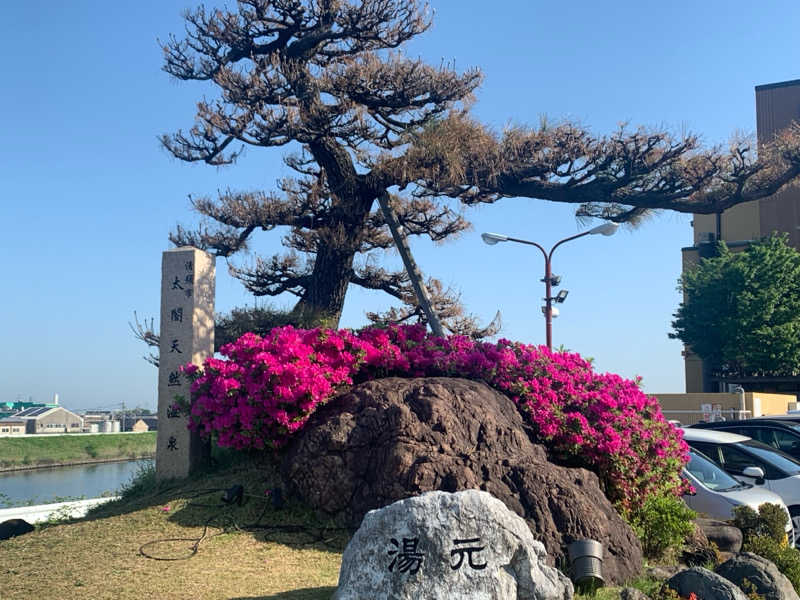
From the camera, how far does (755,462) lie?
9867 millimetres

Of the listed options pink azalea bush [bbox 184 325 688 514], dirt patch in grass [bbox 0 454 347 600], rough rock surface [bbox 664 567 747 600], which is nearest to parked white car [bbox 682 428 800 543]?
pink azalea bush [bbox 184 325 688 514]

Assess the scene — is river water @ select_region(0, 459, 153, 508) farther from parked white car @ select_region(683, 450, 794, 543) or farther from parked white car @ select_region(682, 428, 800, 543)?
parked white car @ select_region(683, 450, 794, 543)

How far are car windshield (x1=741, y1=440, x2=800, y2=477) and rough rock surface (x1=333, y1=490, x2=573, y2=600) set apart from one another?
6.53 metres

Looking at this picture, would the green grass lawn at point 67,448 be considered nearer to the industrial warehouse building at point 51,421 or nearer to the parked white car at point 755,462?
the industrial warehouse building at point 51,421

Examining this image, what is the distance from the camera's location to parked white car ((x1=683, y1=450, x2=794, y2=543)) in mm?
8516

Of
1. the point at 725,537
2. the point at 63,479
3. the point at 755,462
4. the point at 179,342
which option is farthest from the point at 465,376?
the point at 63,479

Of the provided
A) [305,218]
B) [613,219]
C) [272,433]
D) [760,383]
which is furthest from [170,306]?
[760,383]

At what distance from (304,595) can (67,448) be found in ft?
118

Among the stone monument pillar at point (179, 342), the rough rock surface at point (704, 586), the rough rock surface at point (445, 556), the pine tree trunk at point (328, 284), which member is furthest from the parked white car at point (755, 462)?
the stone monument pillar at point (179, 342)

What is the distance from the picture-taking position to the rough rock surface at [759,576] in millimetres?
5645

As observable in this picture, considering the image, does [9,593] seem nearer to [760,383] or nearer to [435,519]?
[435,519]

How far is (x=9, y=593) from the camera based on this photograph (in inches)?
220

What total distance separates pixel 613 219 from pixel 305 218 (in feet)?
19.2

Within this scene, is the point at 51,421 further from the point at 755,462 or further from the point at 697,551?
the point at 697,551
